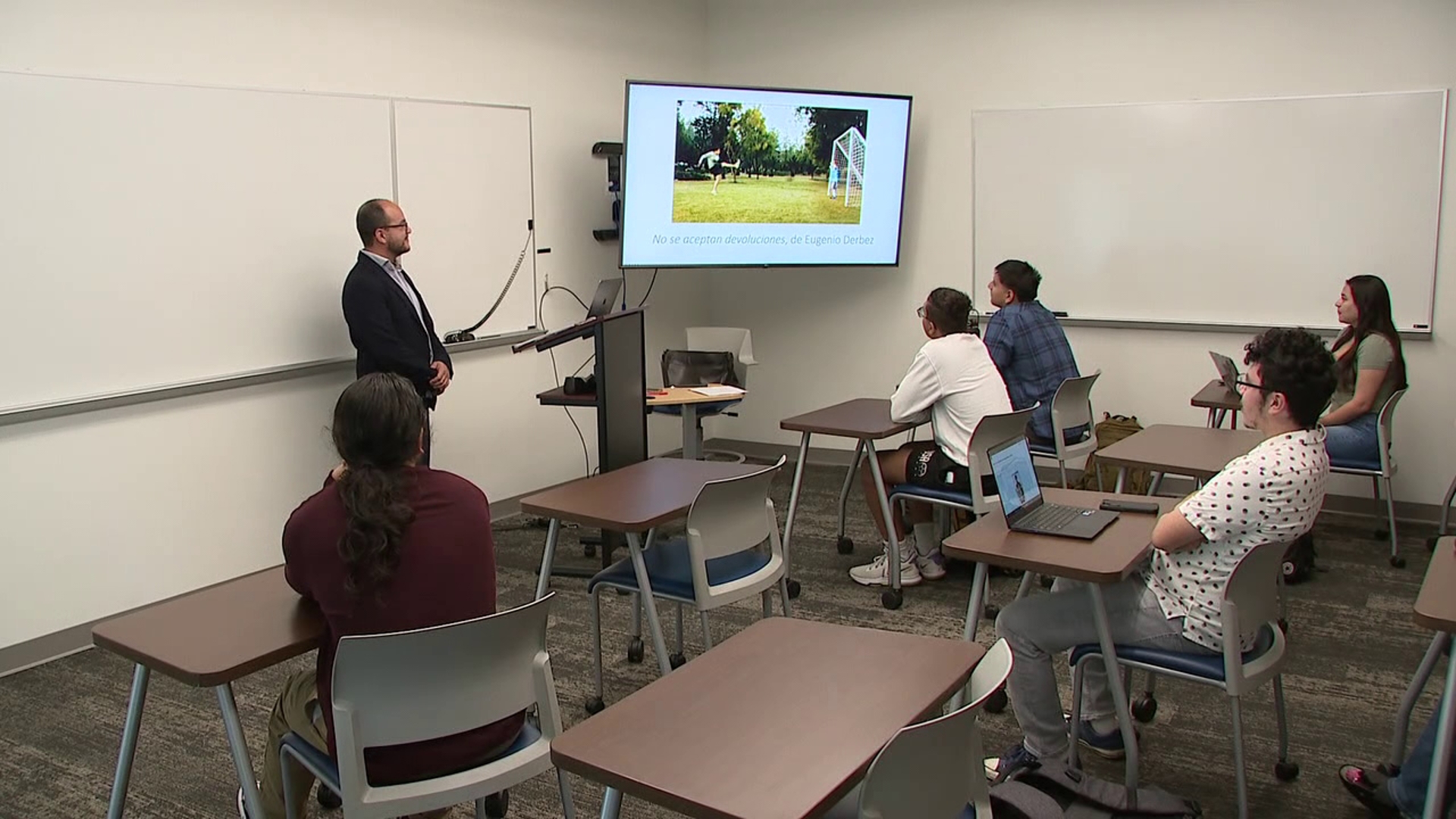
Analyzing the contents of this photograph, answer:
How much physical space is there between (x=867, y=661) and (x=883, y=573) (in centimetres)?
272

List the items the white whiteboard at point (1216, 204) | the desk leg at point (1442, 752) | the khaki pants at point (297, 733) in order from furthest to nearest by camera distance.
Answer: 1. the white whiteboard at point (1216, 204)
2. the khaki pants at point (297, 733)
3. the desk leg at point (1442, 752)

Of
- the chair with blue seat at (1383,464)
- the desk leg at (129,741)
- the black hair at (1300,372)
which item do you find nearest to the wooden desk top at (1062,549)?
the black hair at (1300,372)

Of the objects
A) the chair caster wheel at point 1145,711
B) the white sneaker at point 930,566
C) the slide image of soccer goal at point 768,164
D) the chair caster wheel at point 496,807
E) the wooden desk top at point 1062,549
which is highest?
the slide image of soccer goal at point 768,164

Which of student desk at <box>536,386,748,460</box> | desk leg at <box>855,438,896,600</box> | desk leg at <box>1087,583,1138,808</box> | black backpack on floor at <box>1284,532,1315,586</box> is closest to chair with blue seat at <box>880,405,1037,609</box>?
desk leg at <box>855,438,896,600</box>

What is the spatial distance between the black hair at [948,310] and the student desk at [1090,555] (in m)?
1.47

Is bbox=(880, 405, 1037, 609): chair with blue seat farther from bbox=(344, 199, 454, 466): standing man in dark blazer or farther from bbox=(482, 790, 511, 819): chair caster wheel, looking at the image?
bbox=(344, 199, 454, 466): standing man in dark blazer

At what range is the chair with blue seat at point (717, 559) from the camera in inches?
117

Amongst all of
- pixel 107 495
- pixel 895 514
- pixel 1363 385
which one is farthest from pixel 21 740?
pixel 1363 385

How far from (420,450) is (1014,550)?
140cm

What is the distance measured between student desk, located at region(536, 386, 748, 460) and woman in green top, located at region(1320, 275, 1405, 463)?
105 inches

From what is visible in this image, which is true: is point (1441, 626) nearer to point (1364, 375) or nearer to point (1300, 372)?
point (1300, 372)

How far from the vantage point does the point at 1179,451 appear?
3.77 m

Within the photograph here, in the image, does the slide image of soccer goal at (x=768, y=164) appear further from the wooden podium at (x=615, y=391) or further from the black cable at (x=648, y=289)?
the wooden podium at (x=615, y=391)

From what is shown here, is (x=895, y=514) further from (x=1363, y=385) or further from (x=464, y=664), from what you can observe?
(x=464, y=664)
